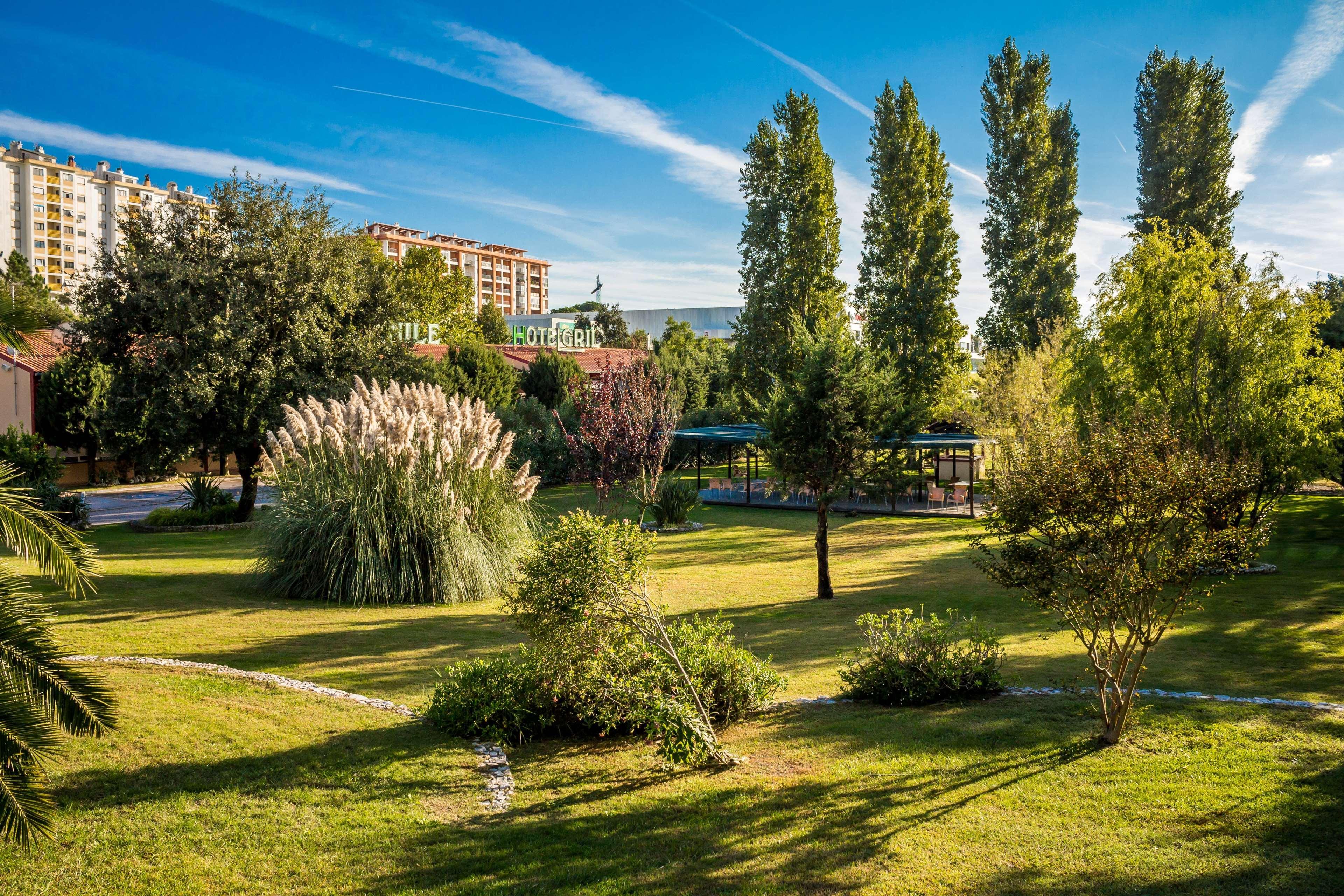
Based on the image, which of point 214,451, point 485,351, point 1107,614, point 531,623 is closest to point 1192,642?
point 1107,614

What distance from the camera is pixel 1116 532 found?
229 inches

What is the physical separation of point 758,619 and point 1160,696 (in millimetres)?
4972

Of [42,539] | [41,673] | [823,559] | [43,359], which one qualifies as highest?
[43,359]

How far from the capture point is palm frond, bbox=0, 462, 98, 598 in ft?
15.1

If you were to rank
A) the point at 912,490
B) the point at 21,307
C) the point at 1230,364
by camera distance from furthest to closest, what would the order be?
the point at 912,490
the point at 1230,364
the point at 21,307

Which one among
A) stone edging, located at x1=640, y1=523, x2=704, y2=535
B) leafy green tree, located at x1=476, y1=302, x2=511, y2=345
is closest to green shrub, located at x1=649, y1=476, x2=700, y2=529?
stone edging, located at x1=640, y1=523, x2=704, y2=535

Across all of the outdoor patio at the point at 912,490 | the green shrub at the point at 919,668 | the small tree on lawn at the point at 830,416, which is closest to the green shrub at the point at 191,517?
the outdoor patio at the point at 912,490

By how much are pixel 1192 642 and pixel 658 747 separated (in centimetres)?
751

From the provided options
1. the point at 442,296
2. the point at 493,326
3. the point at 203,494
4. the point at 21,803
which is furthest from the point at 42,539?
the point at 493,326

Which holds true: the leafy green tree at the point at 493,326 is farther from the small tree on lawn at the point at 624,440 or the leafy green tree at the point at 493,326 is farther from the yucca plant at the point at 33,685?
the yucca plant at the point at 33,685

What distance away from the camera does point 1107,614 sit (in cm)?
602

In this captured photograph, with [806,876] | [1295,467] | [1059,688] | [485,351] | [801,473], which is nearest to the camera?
[806,876]

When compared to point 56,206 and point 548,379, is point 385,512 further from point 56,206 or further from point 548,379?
point 56,206

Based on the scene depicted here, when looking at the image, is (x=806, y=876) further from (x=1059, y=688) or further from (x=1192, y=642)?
(x=1192, y=642)
